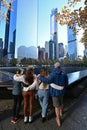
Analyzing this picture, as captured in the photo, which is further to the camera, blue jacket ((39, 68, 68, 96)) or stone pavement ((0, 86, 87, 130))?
blue jacket ((39, 68, 68, 96))

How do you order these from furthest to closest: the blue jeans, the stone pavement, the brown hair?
the blue jeans, the brown hair, the stone pavement

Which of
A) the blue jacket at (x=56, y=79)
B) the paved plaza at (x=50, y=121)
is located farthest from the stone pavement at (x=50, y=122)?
the blue jacket at (x=56, y=79)

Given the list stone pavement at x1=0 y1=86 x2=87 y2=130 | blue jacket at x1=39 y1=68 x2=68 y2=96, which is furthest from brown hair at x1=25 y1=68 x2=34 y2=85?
stone pavement at x1=0 y1=86 x2=87 y2=130

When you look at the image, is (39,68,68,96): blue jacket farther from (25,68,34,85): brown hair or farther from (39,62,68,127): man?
(25,68,34,85): brown hair

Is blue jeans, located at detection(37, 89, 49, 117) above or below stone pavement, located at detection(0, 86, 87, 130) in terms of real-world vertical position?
above

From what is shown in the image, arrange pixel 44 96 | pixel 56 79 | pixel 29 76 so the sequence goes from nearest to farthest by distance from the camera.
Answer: pixel 56 79 → pixel 29 76 → pixel 44 96

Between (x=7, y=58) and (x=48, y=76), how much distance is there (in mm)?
117870

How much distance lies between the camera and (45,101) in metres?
6.30

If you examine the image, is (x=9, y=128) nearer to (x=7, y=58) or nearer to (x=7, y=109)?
(x=7, y=109)

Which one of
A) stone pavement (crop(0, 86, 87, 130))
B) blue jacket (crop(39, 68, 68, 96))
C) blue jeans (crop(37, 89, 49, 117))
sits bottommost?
stone pavement (crop(0, 86, 87, 130))

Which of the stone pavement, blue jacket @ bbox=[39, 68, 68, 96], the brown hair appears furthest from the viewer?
the brown hair

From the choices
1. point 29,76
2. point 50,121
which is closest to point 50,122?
point 50,121

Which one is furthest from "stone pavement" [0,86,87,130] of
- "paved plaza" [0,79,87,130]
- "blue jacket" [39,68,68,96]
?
"blue jacket" [39,68,68,96]

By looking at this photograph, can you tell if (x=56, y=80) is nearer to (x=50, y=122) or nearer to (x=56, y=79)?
(x=56, y=79)
